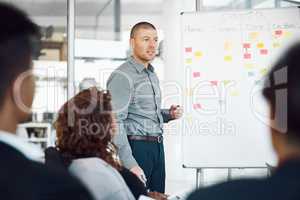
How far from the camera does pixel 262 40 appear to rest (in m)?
3.85

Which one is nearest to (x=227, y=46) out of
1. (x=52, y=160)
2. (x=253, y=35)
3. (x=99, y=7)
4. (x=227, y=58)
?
(x=227, y=58)

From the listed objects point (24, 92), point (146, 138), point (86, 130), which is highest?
point (24, 92)

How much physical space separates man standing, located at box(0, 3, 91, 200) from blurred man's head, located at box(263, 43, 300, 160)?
32 centimetres

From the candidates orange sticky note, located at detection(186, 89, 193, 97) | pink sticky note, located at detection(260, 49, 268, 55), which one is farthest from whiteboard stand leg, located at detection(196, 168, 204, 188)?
pink sticky note, located at detection(260, 49, 268, 55)

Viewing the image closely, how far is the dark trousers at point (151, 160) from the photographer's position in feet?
11.2

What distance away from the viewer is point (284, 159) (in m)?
0.67

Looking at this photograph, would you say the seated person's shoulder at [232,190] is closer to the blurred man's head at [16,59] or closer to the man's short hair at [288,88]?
the man's short hair at [288,88]

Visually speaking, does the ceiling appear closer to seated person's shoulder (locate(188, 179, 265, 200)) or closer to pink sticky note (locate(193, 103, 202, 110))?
pink sticky note (locate(193, 103, 202, 110))

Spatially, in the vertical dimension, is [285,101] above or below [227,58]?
below

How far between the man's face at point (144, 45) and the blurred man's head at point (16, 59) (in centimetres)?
286

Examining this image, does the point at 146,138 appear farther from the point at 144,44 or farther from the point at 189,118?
the point at 144,44

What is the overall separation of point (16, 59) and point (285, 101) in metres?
0.41

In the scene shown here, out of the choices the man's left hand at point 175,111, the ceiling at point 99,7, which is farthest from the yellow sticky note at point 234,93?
the ceiling at point 99,7

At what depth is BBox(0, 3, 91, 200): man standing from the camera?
0.65 metres
